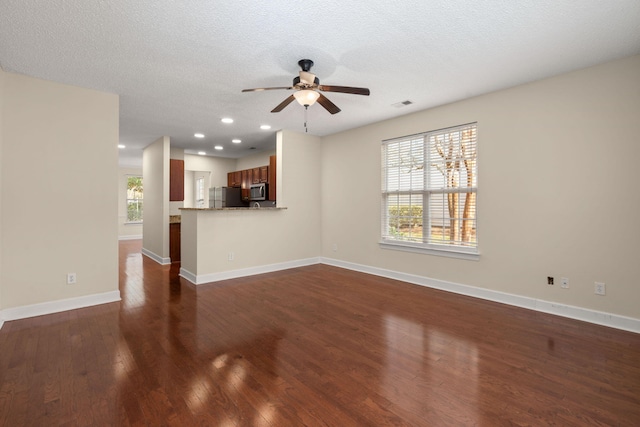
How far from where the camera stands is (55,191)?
3.44m

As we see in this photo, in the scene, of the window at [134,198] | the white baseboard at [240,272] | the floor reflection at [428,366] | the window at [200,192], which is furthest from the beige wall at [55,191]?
the window at [134,198]

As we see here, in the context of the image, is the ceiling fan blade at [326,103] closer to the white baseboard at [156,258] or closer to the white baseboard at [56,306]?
the white baseboard at [56,306]

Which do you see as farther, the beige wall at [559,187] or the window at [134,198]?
the window at [134,198]

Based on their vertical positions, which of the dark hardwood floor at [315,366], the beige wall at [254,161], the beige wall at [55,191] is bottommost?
the dark hardwood floor at [315,366]

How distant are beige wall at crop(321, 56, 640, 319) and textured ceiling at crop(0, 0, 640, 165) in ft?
0.98

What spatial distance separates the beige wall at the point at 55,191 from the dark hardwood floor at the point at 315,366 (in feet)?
1.42

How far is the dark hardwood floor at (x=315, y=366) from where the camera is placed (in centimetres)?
177

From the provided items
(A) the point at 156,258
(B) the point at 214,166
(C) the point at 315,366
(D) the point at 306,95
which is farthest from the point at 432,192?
(B) the point at 214,166

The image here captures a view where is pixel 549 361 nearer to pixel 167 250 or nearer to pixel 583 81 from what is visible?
pixel 583 81

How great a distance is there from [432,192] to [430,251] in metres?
0.87

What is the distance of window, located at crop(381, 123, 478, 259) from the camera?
162 inches

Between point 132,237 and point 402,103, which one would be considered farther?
point 132,237

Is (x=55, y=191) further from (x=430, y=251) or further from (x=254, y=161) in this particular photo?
(x=254, y=161)

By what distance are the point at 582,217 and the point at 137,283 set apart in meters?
5.87
